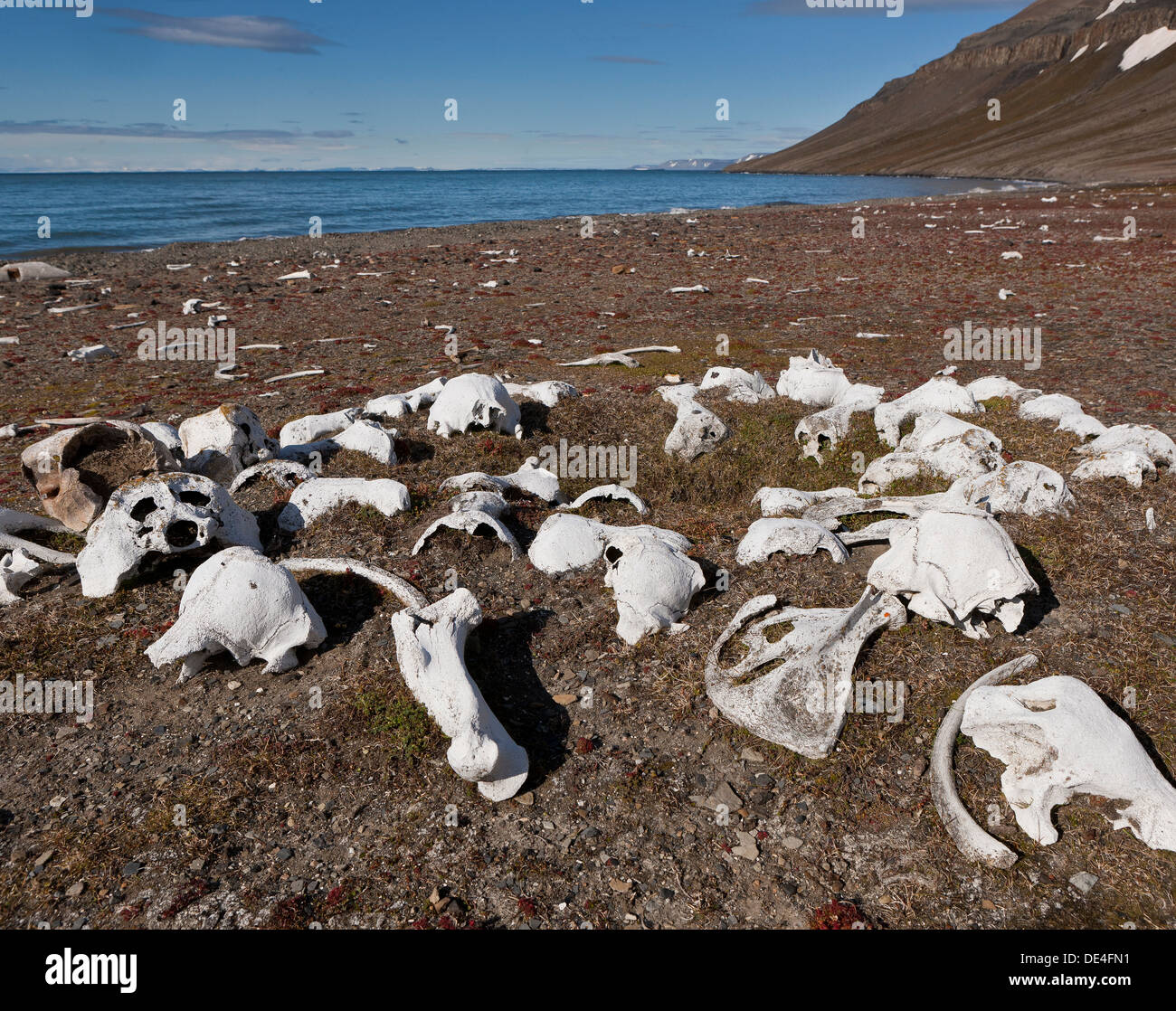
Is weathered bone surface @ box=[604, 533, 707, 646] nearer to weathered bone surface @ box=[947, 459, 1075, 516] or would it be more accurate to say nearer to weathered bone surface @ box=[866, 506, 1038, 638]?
weathered bone surface @ box=[866, 506, 1038, 638]

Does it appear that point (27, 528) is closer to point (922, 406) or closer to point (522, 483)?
point (522, 483)

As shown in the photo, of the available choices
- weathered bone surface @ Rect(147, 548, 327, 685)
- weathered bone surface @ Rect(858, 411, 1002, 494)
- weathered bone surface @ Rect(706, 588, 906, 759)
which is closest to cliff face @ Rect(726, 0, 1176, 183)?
weathered bone surface @ Rect(858, 411, 1002, 494)

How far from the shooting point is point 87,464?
7371mm

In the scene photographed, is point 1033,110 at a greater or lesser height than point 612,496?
greater

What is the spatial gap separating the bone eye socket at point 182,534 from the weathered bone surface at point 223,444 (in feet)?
6.01

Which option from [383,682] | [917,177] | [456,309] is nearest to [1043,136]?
[917,177]

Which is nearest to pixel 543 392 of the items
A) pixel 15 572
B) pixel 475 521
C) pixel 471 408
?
pixel 471 408

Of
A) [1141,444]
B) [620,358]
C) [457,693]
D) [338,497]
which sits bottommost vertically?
[457,693]

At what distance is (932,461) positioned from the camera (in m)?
8.13

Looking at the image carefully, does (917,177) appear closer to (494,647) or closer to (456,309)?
(456,309)

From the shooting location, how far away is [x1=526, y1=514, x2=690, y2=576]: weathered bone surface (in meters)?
6.62

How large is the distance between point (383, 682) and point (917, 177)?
12445cm

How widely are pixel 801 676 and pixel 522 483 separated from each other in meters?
4.22

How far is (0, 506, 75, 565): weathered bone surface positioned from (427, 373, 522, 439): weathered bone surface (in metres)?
4.30
